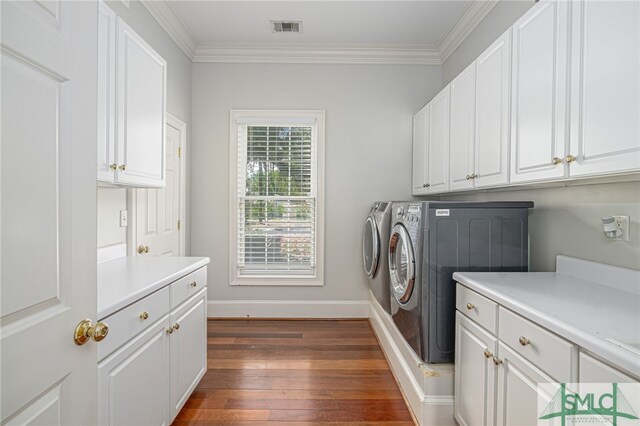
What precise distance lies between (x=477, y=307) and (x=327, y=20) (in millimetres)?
2604

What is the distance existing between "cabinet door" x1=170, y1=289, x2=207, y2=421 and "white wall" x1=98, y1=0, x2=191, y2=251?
0.69 m

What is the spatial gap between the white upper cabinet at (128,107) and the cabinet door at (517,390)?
1914 millimetres

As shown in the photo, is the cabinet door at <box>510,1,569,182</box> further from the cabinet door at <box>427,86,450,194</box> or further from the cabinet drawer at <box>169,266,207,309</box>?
the cabinet drawer at <box>169,266,207,309</box>

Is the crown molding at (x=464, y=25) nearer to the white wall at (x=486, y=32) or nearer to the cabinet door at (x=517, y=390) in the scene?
the white wall at (x=486, y=32)

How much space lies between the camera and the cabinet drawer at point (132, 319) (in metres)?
1.18

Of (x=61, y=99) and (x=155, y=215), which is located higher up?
(x=61, y=99)

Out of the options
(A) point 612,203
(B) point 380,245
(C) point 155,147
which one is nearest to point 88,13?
(C) point 155,147

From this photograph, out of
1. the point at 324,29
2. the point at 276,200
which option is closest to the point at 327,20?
the point at 324,29

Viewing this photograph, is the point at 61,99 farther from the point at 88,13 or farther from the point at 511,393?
the point at 511,393

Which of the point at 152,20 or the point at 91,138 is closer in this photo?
the point at 91,138

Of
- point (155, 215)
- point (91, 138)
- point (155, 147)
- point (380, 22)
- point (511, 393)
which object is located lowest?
point (511, 393)

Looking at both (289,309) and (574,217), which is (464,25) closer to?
(574,217)

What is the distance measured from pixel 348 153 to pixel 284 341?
1947 millimetres

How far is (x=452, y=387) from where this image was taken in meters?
1.77
